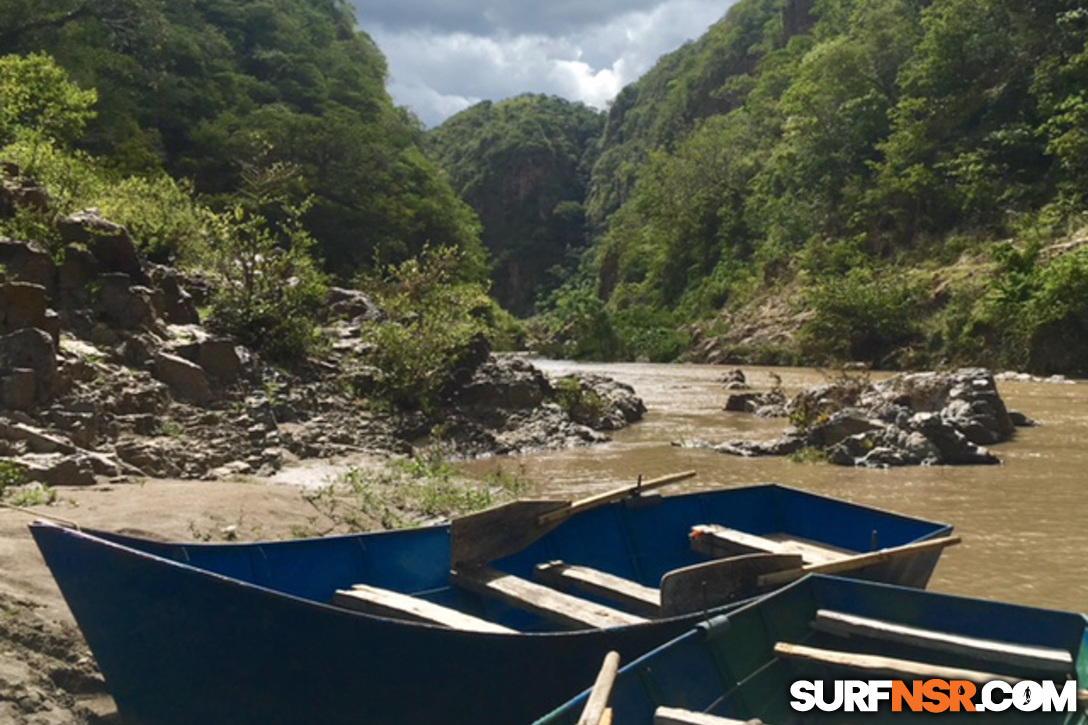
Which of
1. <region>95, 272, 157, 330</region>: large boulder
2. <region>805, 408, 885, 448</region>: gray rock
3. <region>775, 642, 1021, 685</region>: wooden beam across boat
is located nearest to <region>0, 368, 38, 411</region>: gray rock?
<region>95, 272, 157, 330</region>: large boulder

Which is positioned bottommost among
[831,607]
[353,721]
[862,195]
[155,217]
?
[353,721]

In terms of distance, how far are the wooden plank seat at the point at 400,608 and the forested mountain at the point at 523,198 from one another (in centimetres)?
10132

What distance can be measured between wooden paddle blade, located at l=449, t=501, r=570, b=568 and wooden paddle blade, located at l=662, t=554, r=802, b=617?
1634 millimetres

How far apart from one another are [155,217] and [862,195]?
115ft

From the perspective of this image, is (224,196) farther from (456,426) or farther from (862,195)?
(862,195)

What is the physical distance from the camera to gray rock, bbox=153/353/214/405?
40.2ft

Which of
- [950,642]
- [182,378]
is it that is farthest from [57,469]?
[950,642]

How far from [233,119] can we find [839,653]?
38945 mm

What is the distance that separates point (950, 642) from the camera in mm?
4156

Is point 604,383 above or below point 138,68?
below

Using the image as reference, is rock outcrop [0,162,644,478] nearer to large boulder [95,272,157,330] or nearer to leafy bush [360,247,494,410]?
large boulder [95,272,157,330]

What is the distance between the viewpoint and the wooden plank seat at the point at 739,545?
658 centimetres

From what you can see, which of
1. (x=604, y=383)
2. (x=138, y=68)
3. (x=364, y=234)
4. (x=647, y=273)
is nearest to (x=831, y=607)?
(x=604, y=383)

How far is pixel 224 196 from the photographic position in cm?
3284
